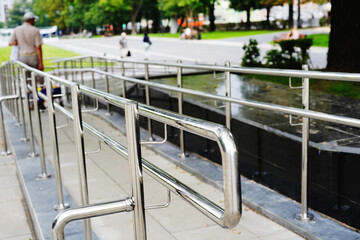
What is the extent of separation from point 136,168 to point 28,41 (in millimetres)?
8018

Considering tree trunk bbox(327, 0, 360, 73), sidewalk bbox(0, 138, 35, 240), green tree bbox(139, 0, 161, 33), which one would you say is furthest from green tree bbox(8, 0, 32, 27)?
sidewalk bbox(0, 138, 35, 240)

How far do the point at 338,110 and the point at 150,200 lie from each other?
3.40 metres

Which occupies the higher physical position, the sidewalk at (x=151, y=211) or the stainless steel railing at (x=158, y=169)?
the stainless steel railing at (x=158, y=169)

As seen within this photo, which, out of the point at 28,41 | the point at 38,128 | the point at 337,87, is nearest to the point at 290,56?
the point at 337,87

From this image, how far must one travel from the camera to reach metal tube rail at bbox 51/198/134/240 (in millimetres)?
2160

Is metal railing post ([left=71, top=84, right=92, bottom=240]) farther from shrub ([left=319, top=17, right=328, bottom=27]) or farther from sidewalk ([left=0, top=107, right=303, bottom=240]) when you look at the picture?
shrub ([left=319, top=17, right=328, bottom=27])

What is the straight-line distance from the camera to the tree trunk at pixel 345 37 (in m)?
10.6

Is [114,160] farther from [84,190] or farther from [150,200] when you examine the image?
[84,190]

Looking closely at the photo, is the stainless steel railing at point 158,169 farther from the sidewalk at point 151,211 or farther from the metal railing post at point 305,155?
the metal railing post at point 305,155

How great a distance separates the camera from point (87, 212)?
216 centimetres

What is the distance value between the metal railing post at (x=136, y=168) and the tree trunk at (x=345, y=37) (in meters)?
9.25

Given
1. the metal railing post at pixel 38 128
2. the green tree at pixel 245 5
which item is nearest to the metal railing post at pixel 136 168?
the metal railing post at pixel 38 128

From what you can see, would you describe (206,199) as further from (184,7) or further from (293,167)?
(184,7)

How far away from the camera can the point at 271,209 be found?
4.25m
